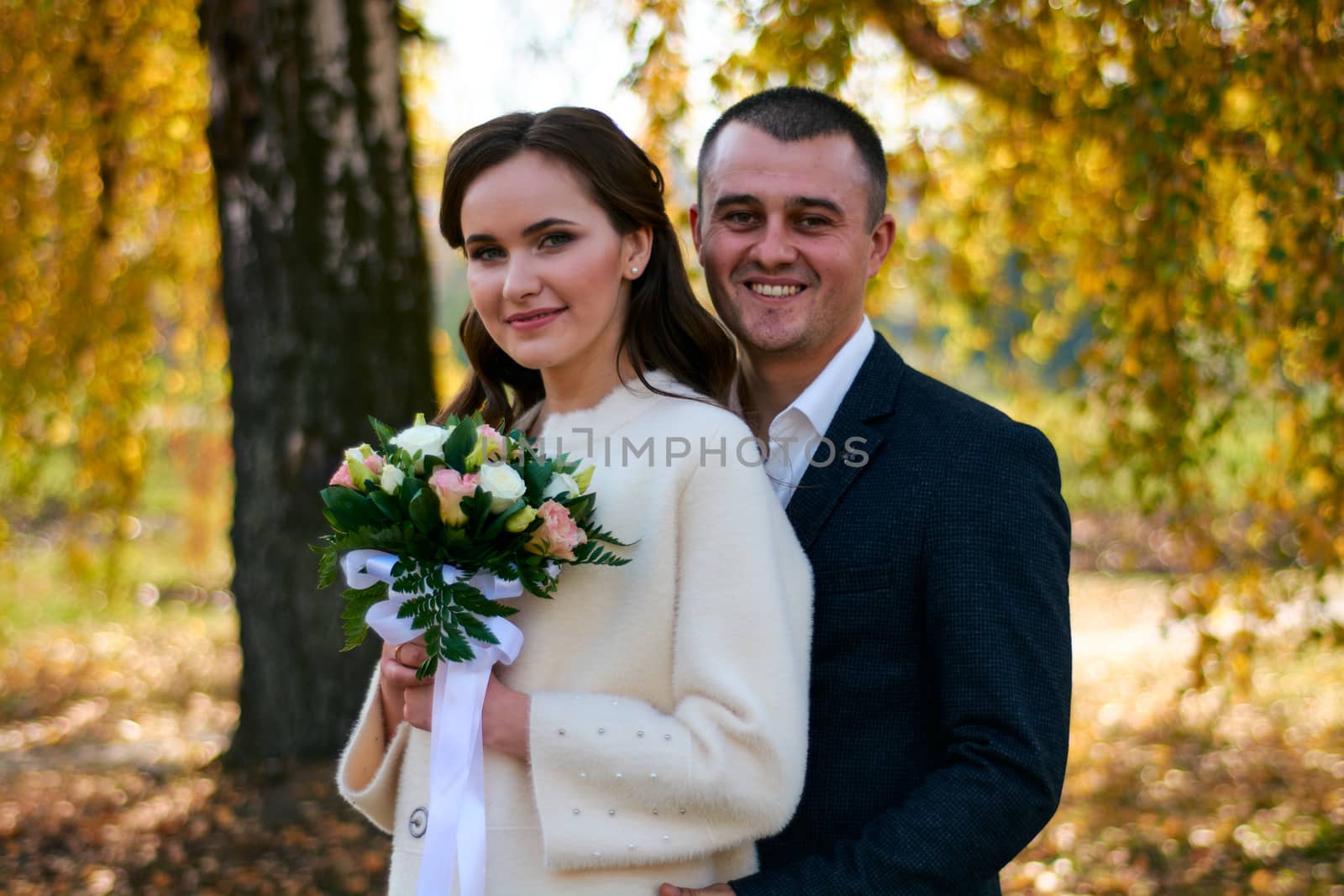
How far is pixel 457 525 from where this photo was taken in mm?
1790

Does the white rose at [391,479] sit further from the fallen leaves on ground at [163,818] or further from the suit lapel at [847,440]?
the fallen leaves on ground at [163,818]

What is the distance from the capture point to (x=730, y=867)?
2.00 metres

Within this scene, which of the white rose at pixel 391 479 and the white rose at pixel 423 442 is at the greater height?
the white rose at pixel 423 442

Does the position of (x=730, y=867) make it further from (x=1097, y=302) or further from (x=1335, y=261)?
(x=1097, y=302)

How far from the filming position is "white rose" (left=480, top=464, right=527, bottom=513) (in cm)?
178

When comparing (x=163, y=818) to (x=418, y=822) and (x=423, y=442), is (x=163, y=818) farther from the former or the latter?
(x=423, y=442)


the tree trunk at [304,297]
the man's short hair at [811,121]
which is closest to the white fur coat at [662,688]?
the man's short hair at [811,121]

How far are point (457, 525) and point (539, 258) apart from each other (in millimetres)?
523

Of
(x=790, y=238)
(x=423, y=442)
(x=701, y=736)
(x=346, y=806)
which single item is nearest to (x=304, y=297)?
(x=346, y=806)

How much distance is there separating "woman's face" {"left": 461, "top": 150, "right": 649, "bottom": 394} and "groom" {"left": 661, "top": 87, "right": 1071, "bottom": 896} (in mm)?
538

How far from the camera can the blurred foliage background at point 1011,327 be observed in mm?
4137

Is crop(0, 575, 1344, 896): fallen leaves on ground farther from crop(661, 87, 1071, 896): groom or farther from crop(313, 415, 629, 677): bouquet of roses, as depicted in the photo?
crop(313, 415, 629, 677): bouquet of roses

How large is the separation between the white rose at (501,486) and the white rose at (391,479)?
0.47 ft

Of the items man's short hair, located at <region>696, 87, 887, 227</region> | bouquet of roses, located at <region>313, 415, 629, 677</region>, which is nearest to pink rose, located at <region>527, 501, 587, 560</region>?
bouquet of roses, located at <region>313, 415, 629, 677</region>
